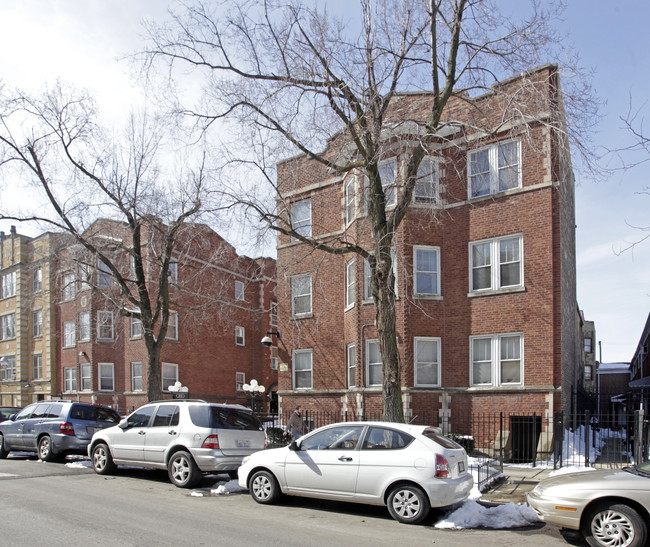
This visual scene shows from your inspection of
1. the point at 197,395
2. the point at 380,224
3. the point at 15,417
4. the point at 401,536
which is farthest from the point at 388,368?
the point at 197,395

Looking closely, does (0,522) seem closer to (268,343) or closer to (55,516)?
(55,516)

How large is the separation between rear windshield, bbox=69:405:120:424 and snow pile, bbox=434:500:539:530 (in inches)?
399

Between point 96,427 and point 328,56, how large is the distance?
1055 cm

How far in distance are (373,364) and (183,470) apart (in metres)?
9.52

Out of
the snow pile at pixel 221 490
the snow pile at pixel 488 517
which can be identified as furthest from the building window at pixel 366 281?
the snow pile at pixel 488 517

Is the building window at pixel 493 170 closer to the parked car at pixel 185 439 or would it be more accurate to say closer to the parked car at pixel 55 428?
the parked car at pixel 185 439

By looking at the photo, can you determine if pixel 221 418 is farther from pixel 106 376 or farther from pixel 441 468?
pixel 106 376

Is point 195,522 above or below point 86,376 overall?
above

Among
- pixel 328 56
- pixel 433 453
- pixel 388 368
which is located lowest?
pixel 433 453

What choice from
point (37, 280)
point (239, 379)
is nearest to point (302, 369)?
point (239, 379)

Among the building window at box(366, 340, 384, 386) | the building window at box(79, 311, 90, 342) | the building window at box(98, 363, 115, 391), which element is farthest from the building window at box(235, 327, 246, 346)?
the building window at box(366, 340, 384, 386)

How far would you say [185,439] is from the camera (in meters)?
11.0

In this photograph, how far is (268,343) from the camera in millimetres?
22453

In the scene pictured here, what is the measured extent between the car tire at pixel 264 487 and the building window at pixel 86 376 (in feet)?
84.8
